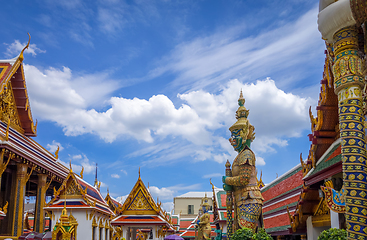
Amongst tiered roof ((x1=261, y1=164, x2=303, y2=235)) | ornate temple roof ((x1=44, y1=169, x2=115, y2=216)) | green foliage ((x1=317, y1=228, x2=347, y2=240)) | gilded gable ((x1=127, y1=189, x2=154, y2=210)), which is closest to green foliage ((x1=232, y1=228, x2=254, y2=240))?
tiered roof ((x1=261, y1=164, x2=303, y2=235))

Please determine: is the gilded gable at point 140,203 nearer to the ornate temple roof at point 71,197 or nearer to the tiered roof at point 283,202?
the ornate temple roof at point 71,197

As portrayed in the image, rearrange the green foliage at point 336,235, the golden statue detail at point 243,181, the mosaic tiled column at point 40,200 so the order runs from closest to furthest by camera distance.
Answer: the green foliage at point 336,235, the golden statue detail at point 243,181, the mosaic tiled column at point 40,200

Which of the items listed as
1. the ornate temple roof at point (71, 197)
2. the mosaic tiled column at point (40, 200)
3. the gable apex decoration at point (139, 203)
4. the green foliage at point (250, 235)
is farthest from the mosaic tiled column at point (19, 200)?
the green foliage at point (250, 235)

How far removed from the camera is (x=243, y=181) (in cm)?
1025

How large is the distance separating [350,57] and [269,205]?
1149cm

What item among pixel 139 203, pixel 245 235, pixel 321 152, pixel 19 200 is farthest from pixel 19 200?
pixel 321 152

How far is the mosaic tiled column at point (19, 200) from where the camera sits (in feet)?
54.8

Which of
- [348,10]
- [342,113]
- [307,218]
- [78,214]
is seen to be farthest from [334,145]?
[78,214]

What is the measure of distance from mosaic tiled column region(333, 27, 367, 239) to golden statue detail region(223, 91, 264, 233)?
557cm

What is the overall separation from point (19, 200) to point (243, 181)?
1214 cm

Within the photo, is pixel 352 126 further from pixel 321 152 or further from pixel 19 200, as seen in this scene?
pixel 19 200

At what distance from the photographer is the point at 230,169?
37.3 ft

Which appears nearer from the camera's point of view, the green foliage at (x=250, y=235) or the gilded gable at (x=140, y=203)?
the green foliage at (x=250, y=235)

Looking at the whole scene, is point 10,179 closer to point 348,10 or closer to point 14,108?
point 14,108
